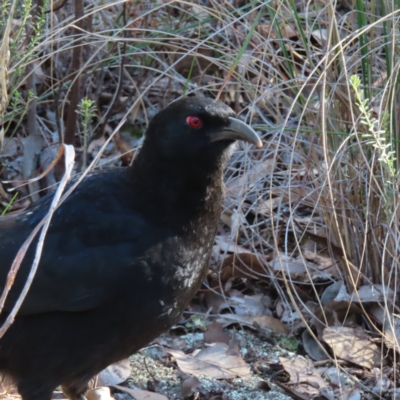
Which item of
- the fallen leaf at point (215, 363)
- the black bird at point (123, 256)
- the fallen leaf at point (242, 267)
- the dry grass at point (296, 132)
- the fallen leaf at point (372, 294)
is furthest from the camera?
the fallen leaf at point (242, 267)

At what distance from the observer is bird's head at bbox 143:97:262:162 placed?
333cm

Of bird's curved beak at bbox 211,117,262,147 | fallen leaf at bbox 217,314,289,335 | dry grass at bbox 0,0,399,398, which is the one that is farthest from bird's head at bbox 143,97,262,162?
fallen leaf at bbox 217,314,289,335

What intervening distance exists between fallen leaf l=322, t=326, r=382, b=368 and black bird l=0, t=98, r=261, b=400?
88cm

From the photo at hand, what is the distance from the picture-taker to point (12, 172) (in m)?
5.39

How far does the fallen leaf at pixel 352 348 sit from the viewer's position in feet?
13.0

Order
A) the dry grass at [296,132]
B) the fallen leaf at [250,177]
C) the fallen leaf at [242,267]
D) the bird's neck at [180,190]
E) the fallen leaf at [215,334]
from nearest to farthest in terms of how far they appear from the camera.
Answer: the bird's neck at [180,190] → the dry grass at [296,132] → the fallen leaf at [215,334] → the fallen leaf at [250,177] → the fallen leaf at [242,267]

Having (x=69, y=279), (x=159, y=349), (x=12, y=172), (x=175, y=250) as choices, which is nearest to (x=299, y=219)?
(x=159, y=349)

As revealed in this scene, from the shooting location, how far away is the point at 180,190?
3.39 meters

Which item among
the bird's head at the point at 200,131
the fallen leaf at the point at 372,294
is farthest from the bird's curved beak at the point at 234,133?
the fallen leaf at the point at 372,294

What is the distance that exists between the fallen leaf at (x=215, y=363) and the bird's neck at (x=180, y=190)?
857 mm

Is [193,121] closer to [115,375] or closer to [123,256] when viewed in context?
[123,256]

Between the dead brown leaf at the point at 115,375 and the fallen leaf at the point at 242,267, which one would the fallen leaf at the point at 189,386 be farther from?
the fallen leaf at the point at 242,267

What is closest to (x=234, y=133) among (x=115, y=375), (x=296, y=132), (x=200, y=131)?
(x=200, y=131)

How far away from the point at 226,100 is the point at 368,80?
5.68 feet
